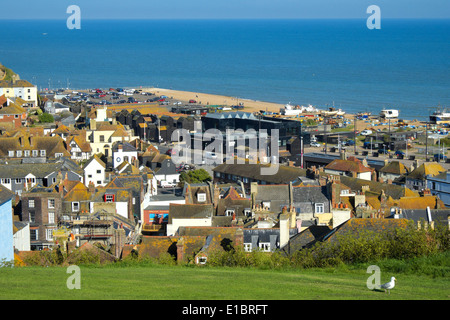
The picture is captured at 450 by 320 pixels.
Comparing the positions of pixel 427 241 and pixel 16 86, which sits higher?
pixel 16 86

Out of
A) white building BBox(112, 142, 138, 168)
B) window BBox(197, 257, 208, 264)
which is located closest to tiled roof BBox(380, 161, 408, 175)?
white building BBox(112, 142, 138, 168)

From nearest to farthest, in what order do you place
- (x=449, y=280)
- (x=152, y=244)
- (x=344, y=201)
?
1. (x=449, y=280)
2. (x=152, y=244)
3. (x=344, y=201)

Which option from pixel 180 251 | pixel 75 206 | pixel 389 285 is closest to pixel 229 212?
pixel 75 206

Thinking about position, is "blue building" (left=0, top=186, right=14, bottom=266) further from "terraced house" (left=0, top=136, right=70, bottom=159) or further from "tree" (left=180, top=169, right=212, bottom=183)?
"terraced house" (left=0, top=136, right=70, bottom=159)

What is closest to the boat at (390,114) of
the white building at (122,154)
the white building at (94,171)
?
the white building at (122,154)

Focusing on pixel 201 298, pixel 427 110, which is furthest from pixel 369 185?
pixel 427 110

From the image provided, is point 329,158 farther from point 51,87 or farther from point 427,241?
point 51,87
